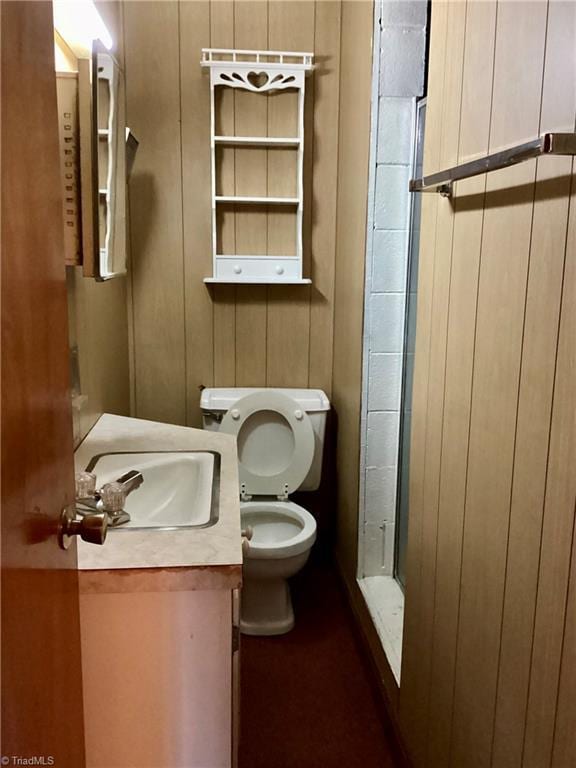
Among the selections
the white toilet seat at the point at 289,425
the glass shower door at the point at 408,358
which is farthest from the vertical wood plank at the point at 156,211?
the glass shower door at the point at 408,358

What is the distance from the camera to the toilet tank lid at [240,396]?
2.56 meters

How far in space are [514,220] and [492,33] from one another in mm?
357

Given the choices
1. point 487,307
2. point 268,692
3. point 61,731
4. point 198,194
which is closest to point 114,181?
point 198,194

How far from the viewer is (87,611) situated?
1113 mm

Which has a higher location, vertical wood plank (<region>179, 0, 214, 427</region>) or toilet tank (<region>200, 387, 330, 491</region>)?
vertical wood plank (<region>179, 0, 214, 427</region>)

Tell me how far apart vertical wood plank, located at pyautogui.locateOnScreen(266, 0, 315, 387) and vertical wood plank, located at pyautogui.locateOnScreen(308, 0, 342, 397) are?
0.03 meters

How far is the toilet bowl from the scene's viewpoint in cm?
224

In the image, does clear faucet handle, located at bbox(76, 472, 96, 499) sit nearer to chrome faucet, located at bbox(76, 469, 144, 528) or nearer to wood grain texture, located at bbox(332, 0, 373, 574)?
chrome faucet, located at bbox(76, 469, 144, 528)

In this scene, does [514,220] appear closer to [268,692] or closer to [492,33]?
[492,33]

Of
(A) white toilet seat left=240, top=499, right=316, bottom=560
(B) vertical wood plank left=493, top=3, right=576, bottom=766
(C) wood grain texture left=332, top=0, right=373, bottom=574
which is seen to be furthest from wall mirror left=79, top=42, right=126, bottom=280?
(A) white toilet seat left=240, top=499, right=316, bottom=560

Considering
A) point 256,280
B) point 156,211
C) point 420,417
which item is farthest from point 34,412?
point 156,211

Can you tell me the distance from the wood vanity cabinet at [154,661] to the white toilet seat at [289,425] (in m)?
1.37

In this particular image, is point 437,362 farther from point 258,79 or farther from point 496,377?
point 258,79

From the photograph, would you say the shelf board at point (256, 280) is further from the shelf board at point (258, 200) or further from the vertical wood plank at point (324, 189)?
the shelf board at point (258, 200)
